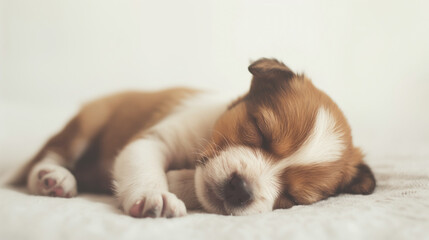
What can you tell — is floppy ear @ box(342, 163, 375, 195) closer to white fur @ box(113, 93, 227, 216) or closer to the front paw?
white fur @ box(113, 93, 227, 216)

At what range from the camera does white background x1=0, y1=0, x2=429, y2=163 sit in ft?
11.5

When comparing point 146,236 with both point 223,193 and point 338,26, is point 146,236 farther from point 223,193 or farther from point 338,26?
point 338,26

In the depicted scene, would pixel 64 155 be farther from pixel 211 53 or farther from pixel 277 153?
pixel 211 53

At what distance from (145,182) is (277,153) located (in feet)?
2.05

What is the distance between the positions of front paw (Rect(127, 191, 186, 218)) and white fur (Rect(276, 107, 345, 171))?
56 cm

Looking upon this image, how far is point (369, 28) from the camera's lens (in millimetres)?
3754

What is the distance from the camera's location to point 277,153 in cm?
178

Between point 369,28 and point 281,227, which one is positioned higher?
point 369,28

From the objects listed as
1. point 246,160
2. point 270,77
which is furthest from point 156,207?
point 270,77

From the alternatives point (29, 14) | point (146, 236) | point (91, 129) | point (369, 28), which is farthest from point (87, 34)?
point (146, 236)

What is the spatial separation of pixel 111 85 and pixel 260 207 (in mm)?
3056

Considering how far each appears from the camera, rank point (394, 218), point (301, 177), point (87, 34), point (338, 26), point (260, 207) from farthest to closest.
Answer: point (87, 34) → point (338, 26) → point (301, 177) → point (260, 207) → point (394, 218)

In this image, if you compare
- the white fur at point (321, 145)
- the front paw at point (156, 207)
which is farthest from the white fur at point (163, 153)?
the white fur at point (321, 145)

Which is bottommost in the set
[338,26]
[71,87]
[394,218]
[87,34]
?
[71,87]
